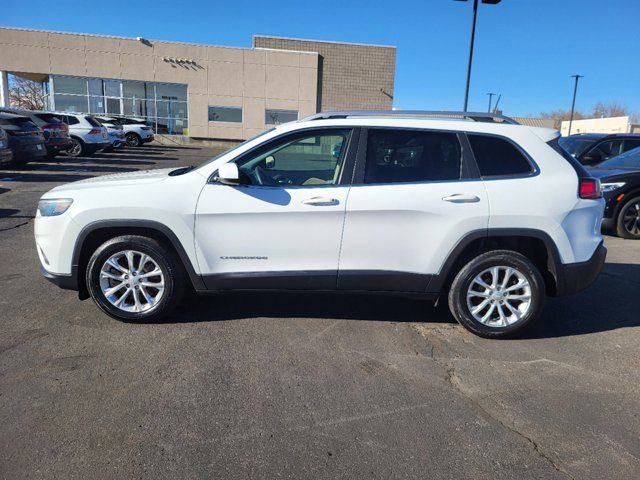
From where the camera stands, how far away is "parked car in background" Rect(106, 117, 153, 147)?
92.8 feet

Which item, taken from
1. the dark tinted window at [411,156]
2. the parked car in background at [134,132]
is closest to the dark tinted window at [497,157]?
the dark tinted window at [411,156]

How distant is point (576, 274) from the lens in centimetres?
412

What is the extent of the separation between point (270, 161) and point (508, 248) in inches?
88.3

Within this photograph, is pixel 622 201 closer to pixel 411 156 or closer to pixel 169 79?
pixel 411 156

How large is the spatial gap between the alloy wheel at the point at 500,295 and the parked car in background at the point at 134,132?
27.6 m

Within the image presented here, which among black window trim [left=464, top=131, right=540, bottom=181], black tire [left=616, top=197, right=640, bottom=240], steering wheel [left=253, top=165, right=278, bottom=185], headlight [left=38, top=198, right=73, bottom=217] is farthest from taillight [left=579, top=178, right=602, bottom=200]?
black tire [left=616, top=197, right=640, bottom=240]

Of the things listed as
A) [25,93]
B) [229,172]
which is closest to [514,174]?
[229,172]

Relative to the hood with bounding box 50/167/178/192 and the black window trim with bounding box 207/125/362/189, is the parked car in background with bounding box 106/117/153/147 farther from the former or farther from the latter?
the black window trim with bounding box 207/125/362/189

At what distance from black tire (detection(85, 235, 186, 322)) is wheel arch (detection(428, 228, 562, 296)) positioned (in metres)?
2.17

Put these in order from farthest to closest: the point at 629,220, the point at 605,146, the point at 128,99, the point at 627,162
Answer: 1. the point at 128,99
2. the point at 605,146
3. the point at 627,162
4. the point at 629,220

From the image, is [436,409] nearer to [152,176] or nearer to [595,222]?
[595,222]

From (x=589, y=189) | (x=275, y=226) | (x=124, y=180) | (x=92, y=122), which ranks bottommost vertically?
(x=275, y=226)

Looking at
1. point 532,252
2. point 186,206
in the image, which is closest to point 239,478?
point 186,206

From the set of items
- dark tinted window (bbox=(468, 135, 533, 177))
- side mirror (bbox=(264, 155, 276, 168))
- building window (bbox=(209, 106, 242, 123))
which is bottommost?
side mirror (bbox=(264, 155, 276, 168))
